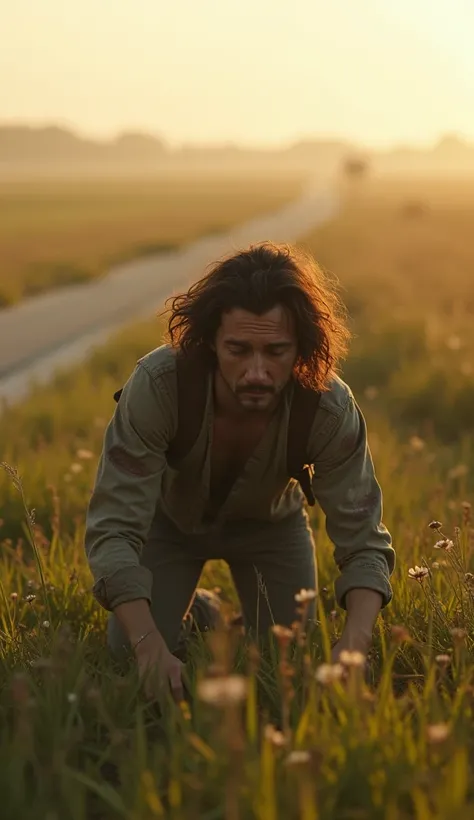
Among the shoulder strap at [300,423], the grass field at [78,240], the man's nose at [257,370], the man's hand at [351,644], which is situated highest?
the man's nose at [257,370]

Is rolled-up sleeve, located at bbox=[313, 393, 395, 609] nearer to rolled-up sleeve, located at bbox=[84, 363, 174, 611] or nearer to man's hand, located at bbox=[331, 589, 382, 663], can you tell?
man's hand, located at bbox=[331, 589, 382, 663]

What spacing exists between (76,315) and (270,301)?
1222 centimetres

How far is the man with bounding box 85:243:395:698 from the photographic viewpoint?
9.93ft

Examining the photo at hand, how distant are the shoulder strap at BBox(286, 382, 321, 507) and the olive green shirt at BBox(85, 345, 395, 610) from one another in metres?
0.02

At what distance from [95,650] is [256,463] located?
73 centimetres

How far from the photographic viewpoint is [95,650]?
314cm

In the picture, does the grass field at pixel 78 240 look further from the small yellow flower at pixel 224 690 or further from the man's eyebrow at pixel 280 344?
the small yellow flower at pixel 224 690

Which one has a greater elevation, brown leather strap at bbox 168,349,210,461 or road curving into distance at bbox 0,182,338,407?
brown leather strap at bbox 168,349,210,461

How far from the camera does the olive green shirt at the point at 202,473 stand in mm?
3090

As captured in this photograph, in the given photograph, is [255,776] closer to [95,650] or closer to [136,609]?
[136,609]

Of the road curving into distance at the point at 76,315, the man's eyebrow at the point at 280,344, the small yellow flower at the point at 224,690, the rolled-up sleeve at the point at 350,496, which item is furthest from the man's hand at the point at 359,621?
the small yellow flower at the point at 224,690

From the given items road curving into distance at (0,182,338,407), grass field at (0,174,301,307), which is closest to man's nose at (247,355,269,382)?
road curving into distance at (0,182,338,407)

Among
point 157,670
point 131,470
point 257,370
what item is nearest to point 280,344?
point 257,370

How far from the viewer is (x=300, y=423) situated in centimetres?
325
